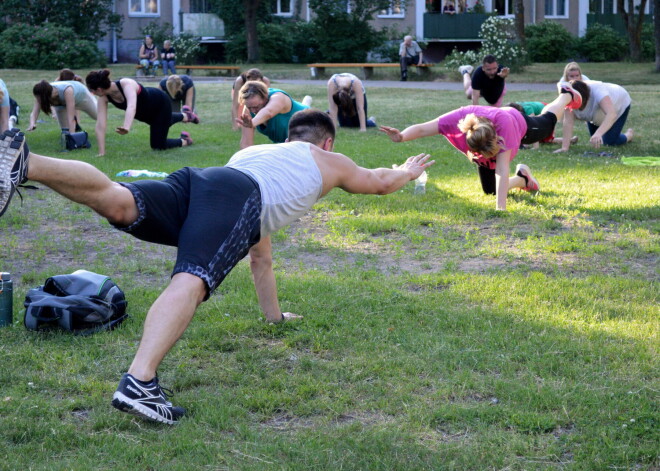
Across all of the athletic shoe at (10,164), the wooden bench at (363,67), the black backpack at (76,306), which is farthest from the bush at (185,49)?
the athletic shoe at (10,164)

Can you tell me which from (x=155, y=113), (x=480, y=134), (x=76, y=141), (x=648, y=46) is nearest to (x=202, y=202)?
(x=480, y=134)

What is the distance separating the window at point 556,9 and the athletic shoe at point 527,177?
37.6 meters

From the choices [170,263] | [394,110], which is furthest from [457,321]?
[394,110]

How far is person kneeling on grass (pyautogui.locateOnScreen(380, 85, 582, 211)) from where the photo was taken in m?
8.04

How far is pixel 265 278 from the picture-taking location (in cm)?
505

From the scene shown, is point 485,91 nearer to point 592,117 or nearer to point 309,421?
point 592,117

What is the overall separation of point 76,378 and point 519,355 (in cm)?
239

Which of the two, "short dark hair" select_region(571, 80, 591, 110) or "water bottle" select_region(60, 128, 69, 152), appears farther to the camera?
"water bottle" select_region(60, 128, 69, 152)

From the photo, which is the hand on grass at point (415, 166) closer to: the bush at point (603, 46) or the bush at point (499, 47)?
the bush at point (499, 47)

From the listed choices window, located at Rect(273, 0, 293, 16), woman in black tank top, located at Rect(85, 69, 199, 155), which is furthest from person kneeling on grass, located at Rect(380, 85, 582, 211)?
window, located at Rect(273, 0, 293, 16)

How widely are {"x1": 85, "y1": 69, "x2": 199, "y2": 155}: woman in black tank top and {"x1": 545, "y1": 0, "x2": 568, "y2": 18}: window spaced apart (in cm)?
3467

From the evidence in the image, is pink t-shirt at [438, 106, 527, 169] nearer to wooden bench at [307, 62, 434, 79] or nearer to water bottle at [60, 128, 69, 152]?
water bottle at [60, 128, 69, 152]

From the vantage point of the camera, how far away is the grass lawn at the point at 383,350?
3559 mm

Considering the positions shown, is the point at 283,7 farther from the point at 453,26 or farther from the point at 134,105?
the point at 134,105
